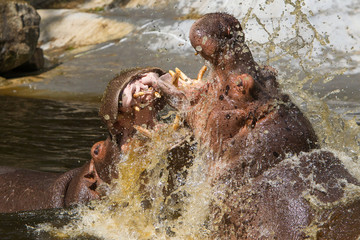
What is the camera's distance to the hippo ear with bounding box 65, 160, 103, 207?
14.8ft

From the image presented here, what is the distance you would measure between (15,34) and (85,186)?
26.8ft

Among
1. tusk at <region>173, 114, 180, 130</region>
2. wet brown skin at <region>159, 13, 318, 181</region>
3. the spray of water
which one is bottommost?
the spray of water

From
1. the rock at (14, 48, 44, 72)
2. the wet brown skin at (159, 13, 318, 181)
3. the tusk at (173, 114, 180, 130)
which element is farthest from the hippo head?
the rock at (14, 48, 44, 72)

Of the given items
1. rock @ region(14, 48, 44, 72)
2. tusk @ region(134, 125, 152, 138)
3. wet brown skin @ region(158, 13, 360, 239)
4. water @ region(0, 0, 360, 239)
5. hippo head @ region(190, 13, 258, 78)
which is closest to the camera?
wet brown skin @ region(158, 13, 360, 239)

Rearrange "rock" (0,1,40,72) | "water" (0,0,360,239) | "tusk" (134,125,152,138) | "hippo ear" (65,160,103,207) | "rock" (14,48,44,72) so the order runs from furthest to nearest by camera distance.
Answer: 1. "rock" (14,48,44,72)
2. "rock" (0,1,40,72)
3. "hippo ear" (65,160,103,207)
4. "tusk" (134,125,152,138)
5. "water" (0,0,360,239)

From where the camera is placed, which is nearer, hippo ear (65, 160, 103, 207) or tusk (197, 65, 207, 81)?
tusk (197, 65, 207, 81)

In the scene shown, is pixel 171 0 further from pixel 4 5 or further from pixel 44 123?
pixel 44 123

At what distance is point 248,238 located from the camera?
2.67 m

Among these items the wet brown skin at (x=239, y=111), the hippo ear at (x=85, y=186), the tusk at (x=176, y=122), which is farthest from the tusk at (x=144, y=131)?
the wet brown skin at (x=239, y=111)

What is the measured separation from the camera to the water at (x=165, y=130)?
337 centimetres

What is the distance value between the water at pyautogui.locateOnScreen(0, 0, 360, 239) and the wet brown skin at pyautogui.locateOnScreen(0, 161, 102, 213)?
129mm

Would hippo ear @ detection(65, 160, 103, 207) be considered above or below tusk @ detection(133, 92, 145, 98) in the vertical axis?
below

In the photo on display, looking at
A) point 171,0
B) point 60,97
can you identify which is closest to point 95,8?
point 171,0

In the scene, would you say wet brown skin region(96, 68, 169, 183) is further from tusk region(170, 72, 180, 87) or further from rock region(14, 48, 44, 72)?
rock region(14, 48, 44, 72)
